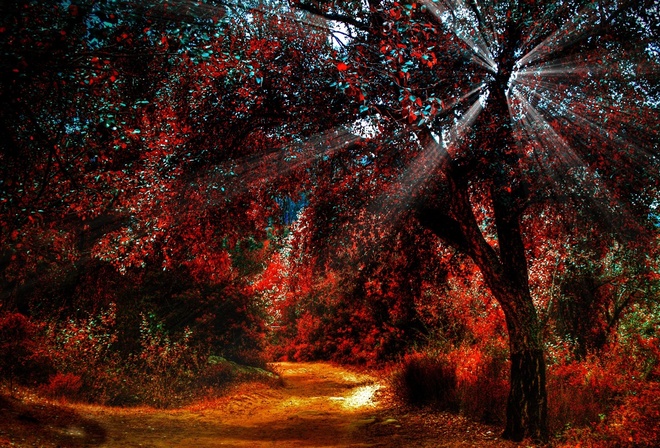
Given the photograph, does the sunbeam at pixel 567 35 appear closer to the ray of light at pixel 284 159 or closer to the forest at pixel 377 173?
the forest at pixel 377 173

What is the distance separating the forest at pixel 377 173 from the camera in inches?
285

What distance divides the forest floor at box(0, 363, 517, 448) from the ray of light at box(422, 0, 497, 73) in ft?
25.3

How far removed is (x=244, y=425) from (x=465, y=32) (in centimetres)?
1123

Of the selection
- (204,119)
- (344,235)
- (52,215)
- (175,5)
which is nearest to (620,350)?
(344,235)

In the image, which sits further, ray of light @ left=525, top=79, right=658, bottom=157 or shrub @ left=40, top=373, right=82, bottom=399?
shrub @ left=40, top=373, right=82, bottom=399

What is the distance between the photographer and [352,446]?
894 centimetres

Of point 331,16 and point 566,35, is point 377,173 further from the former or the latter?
point 566,35

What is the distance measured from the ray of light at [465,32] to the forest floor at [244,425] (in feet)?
25.3

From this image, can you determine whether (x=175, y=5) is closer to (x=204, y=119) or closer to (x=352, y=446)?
(x=204, y=119)

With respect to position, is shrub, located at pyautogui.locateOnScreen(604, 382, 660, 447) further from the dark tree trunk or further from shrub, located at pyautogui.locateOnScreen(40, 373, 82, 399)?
shrub, located at pyautogui.locateOnScreen(40, 373, 82, 399)

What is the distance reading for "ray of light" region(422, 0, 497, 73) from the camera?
8562 mm

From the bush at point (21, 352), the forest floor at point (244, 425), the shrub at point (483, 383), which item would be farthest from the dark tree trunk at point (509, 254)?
the bush at point (21, 352)

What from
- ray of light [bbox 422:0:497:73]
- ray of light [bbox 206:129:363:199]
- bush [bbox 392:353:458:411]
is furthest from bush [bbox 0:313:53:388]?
ray of light [bbox 422:0:497:73]

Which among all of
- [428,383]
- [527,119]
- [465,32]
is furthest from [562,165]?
[428,383]
